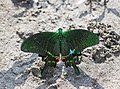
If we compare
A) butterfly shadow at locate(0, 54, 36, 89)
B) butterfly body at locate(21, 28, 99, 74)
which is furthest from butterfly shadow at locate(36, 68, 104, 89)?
butterfly shadow at locate(0, 54, 36, 89)

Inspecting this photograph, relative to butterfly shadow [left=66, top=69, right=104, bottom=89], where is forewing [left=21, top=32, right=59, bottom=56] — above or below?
above

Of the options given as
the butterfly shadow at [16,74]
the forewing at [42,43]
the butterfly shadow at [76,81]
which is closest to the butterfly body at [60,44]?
the forewing at [42,43]

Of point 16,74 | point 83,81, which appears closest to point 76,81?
point 83,81

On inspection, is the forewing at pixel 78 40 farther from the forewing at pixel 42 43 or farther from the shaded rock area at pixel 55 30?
the shaded rock area at pixel 55 30

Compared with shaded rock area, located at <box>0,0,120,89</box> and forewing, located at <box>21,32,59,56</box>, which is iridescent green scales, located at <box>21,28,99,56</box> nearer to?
forewing, located at <box>21,32,59,56</box>

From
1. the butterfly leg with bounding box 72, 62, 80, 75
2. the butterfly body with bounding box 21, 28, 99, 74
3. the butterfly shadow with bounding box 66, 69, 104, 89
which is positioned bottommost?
the butterfly shadow with bounding box 66, 69, 104, 89

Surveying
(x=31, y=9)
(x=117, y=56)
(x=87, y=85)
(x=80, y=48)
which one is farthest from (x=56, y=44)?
(x=31, y=9)

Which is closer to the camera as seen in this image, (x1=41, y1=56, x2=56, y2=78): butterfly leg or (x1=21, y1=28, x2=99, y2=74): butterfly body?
(x1=21, y1=28, x2=99, y2=74): butterfly body
